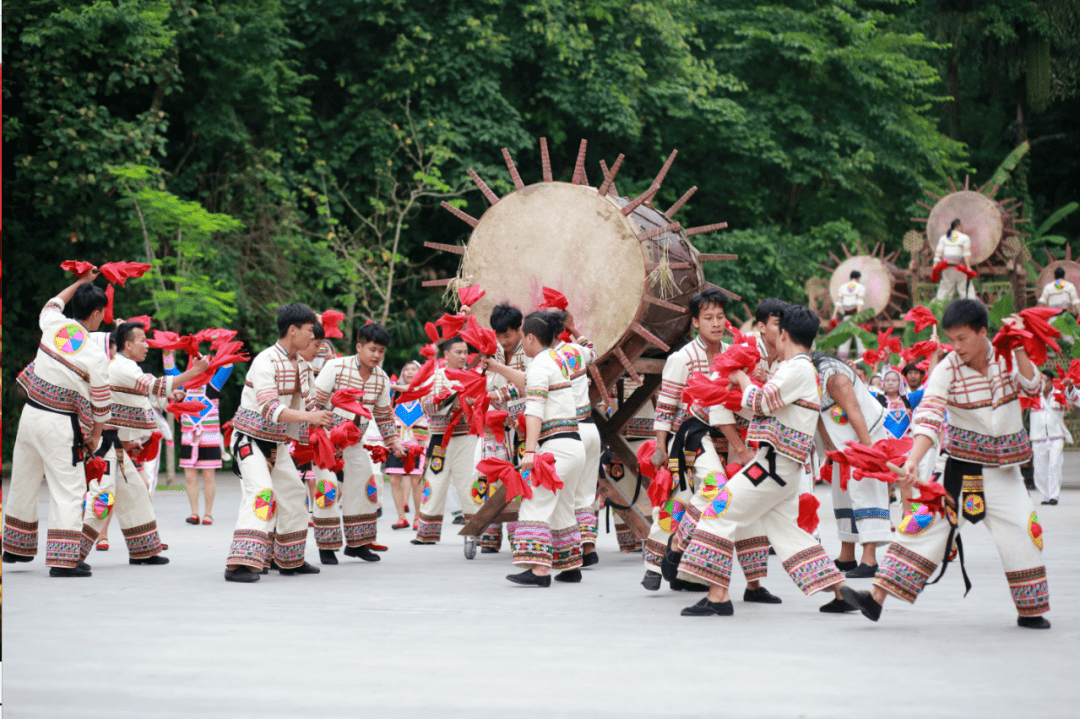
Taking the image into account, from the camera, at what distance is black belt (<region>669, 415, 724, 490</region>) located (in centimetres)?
660

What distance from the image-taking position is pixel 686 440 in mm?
6688

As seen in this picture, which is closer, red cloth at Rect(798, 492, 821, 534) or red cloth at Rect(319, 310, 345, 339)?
red cloth at Rect(798, 492, 821, 534)

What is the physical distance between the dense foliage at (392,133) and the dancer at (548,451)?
9.38 metres

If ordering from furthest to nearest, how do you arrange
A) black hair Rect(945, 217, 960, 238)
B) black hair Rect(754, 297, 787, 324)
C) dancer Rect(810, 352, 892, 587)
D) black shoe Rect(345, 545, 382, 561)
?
1. black hair Rect(945, 217, 960, 238)
2. black shoe Rect(345, 545, 382, 561)
3. dancer Rect(810, 352, 892, 587)
4. black hair Rect(754, 297, 787, 324)

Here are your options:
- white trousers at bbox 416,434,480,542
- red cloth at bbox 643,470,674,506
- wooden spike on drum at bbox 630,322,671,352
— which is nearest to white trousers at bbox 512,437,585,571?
red cloth at bbox 643,470,674,506

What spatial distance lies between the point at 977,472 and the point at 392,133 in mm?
15027

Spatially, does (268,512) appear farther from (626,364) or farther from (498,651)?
(498,651)

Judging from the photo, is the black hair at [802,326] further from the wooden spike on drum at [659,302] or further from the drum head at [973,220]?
the drum head at [973,220]

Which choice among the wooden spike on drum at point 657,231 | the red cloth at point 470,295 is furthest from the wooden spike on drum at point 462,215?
the wooden spike on drum at point 657,231

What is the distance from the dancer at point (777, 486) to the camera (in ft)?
18.4

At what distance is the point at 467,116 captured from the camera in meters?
18.9

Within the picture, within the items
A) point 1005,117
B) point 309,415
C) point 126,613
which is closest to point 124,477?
point 309,415

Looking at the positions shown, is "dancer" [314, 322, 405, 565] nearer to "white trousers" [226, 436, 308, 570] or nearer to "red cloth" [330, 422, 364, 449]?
"red cloth" [330, 422, 364, 449]

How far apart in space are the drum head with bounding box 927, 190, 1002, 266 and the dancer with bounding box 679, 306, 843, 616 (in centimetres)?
1486
